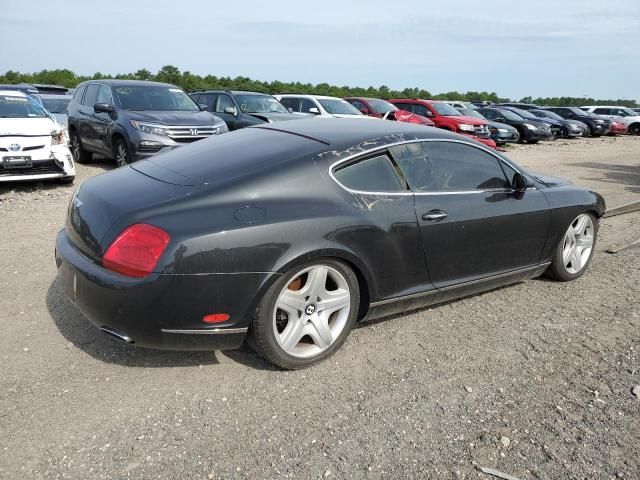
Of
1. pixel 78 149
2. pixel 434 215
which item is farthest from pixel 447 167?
pixel 78 149

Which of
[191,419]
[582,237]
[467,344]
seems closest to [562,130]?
[582,237]

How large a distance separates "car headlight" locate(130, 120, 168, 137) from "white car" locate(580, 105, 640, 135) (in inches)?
1116

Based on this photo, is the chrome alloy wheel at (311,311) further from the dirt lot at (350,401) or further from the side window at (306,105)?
the side window at (306,105)

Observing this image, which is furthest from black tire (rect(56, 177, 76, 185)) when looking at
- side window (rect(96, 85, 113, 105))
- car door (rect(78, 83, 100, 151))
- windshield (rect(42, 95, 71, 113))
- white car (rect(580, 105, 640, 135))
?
white car (rect(580, 105, 640, 135))

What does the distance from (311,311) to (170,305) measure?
847 millimetres

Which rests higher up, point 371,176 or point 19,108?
point 371,176

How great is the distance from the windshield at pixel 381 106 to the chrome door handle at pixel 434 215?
45.5ft

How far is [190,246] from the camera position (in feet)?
9.18

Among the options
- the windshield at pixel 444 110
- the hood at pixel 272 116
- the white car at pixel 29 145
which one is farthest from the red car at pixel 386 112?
the white car at pixel 29 145

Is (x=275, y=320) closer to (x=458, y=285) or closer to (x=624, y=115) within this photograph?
(x=458, y=285)

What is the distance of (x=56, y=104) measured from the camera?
45.3 feet

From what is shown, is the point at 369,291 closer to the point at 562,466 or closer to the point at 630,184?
the point at 562,466

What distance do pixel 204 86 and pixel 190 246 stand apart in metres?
31.6

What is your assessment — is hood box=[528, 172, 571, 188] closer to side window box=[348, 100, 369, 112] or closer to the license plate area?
the license plate area
